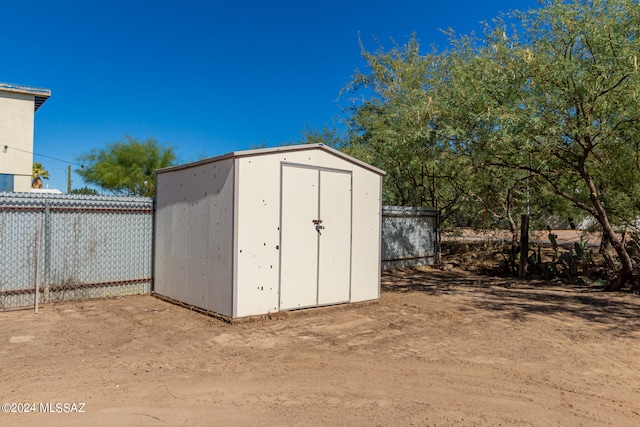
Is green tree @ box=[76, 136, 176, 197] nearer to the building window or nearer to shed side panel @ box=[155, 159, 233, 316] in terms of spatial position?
the building window

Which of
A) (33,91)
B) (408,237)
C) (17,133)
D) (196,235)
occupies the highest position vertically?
(33,91)

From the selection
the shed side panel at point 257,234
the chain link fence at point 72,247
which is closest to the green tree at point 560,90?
the shed side panel at point 257,234

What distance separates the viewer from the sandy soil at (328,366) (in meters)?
3.64

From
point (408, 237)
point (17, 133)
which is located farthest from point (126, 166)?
point (408, 237)

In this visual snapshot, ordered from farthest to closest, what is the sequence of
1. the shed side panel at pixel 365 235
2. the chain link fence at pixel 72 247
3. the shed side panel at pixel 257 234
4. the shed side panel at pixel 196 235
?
the shed side panel at pixel 365 235 → the chain link fence at pixel 72 247 → the shed side panel at pixel 196 235 → the shed side panel at pixel 257 234

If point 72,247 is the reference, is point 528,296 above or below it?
below

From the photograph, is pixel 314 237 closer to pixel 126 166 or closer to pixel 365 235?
pixel 365 235

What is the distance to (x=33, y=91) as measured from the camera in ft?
79.7

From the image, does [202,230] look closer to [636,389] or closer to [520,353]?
[520,353]

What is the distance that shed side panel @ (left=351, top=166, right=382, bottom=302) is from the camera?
802 centimetres

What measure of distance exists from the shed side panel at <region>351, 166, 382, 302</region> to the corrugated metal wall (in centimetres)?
442

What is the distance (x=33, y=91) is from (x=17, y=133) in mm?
2357

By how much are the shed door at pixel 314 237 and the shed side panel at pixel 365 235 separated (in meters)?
0.16

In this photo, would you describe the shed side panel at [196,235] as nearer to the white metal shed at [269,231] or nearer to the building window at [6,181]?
the white metal shed at [269,231]
